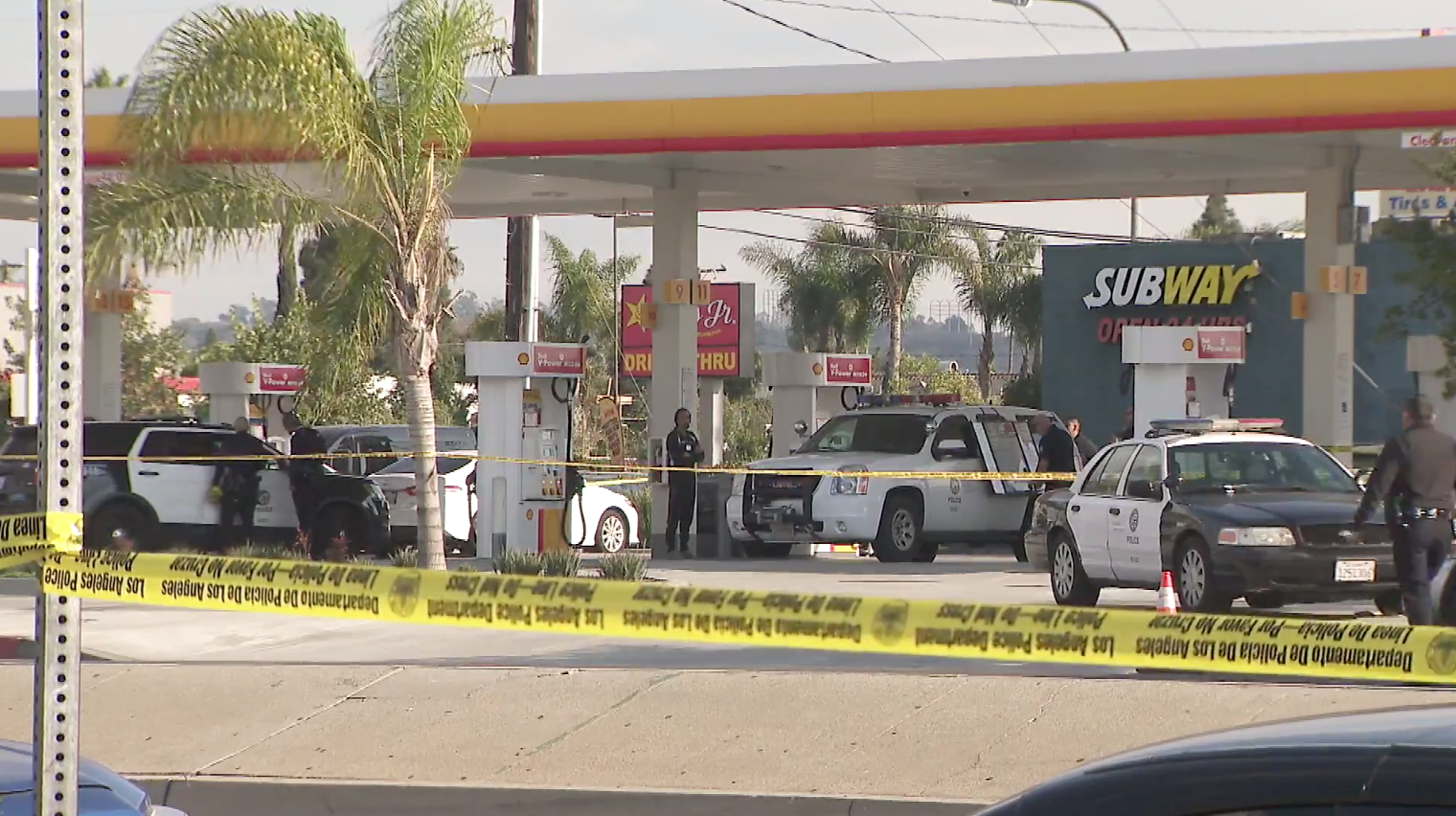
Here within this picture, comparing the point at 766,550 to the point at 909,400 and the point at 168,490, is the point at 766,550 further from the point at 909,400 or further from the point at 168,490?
the point at 168,490

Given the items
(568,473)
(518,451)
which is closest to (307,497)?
(518,451)

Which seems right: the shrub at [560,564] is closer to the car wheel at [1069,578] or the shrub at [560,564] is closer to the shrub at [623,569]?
the shrub at [623,569]

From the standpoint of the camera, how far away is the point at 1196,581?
608 inches

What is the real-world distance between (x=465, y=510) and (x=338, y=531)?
7.97 ft

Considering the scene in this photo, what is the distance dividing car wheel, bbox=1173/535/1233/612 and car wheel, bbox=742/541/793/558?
33.3 feet

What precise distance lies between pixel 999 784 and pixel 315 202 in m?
12.3

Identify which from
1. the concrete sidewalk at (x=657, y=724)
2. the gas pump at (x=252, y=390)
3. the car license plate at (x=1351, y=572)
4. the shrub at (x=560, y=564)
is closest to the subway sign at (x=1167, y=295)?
the gas pump at (x=252, y=390)

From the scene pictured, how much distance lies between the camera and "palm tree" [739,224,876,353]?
2174 inches

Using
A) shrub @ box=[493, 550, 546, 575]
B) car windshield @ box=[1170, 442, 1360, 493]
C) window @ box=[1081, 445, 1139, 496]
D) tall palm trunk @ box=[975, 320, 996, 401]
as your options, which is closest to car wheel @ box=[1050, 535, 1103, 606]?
window @ box=[1081, 445, 1139, 496]

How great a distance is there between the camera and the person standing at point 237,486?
22.5 meters

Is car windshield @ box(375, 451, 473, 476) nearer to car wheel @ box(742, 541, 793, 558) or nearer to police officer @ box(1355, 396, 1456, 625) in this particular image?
car wheel @ box(742, 541, 793, 558)

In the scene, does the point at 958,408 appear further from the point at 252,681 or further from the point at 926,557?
the point at 252,681

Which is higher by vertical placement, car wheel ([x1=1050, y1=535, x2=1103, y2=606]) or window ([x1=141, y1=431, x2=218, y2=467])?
window ([x1=141, y1=431, x2=218, y2=467])

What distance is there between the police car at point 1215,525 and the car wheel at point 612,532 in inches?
360
